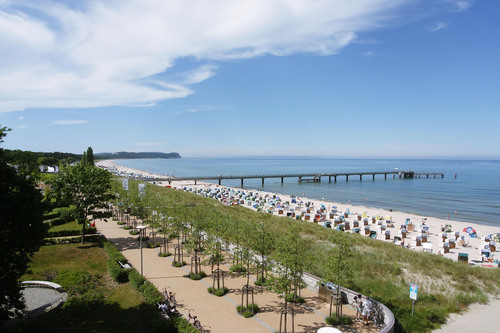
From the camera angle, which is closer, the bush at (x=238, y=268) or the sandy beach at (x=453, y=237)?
the sandy beach at (x=453, y=237)

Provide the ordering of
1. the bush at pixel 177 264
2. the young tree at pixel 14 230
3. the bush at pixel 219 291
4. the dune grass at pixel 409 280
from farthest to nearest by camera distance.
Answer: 1. the bush at pixel 177 264
2. the bush at pixel 219 291
3. the dune grass at pixel 409 280
4. the young tree at pixel 14 230

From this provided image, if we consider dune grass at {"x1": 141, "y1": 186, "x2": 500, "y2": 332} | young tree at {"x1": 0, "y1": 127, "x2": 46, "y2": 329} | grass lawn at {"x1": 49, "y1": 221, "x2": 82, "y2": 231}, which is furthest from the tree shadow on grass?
grass lawn at {"x1": 49, "y1": 221, "x2": 82, "y2": 231}

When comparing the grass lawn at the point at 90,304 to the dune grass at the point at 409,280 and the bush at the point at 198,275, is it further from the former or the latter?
the dune grass at the point at 409,280

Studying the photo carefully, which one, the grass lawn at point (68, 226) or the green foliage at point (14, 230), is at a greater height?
the green foliage at point (14, 230)

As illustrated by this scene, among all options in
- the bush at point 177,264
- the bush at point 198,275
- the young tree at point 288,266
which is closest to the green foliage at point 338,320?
the young tree at point 288,266

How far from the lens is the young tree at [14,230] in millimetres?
8984

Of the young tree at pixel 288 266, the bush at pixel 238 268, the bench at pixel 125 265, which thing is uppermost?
the young tree at pixel 288 266

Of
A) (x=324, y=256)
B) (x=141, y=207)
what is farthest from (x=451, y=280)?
(x=141, y=207)

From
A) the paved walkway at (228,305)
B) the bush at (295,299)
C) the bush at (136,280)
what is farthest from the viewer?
the bush at (136,280)

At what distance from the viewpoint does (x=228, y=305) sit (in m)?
12.9

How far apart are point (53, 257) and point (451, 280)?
24.7m

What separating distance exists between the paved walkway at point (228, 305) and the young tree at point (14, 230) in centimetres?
606

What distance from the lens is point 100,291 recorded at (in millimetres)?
14094

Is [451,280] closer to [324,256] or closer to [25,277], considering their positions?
[324,256]
